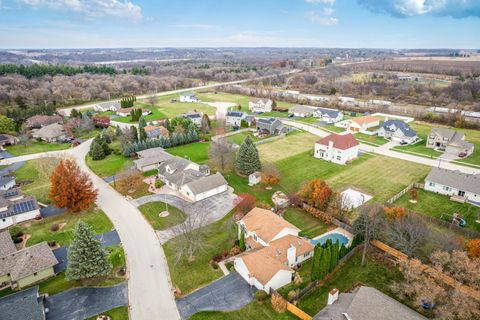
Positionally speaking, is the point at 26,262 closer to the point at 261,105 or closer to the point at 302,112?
the point at 302,112

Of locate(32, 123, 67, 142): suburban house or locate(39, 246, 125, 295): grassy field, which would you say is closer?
locate(39, 246, 125, 295): grassy field

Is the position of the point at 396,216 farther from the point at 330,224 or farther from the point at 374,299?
the point at 374,299

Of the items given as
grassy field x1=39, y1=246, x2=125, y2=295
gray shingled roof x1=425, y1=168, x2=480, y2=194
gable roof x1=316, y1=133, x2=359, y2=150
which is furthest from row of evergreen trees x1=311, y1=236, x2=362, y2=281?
gable roof x1=316, y1=133, x2=359, y2=150

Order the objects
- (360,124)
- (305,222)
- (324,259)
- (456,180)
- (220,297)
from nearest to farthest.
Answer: (220,297)
(324,259)
(305,222)
(456,180)
(360,124)

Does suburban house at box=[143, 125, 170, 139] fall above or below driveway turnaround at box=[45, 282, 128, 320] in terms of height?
above

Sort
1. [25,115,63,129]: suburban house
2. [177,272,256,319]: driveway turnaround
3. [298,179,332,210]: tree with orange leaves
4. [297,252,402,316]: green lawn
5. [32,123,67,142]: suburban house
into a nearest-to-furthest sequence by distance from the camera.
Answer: [177,272,256,319]: driveway turnaround < [297,252,402,316]: green lawn < [298,179,332,210]: tree with orange leaves < [32,123,67,142]: suburban house < [25,115,63,129]: suburban house

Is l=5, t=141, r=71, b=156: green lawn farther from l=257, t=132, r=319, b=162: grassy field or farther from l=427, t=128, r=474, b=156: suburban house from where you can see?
l=427, t=128, r=474, b=156: suburban house

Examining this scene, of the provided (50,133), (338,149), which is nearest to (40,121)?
(50,133)
